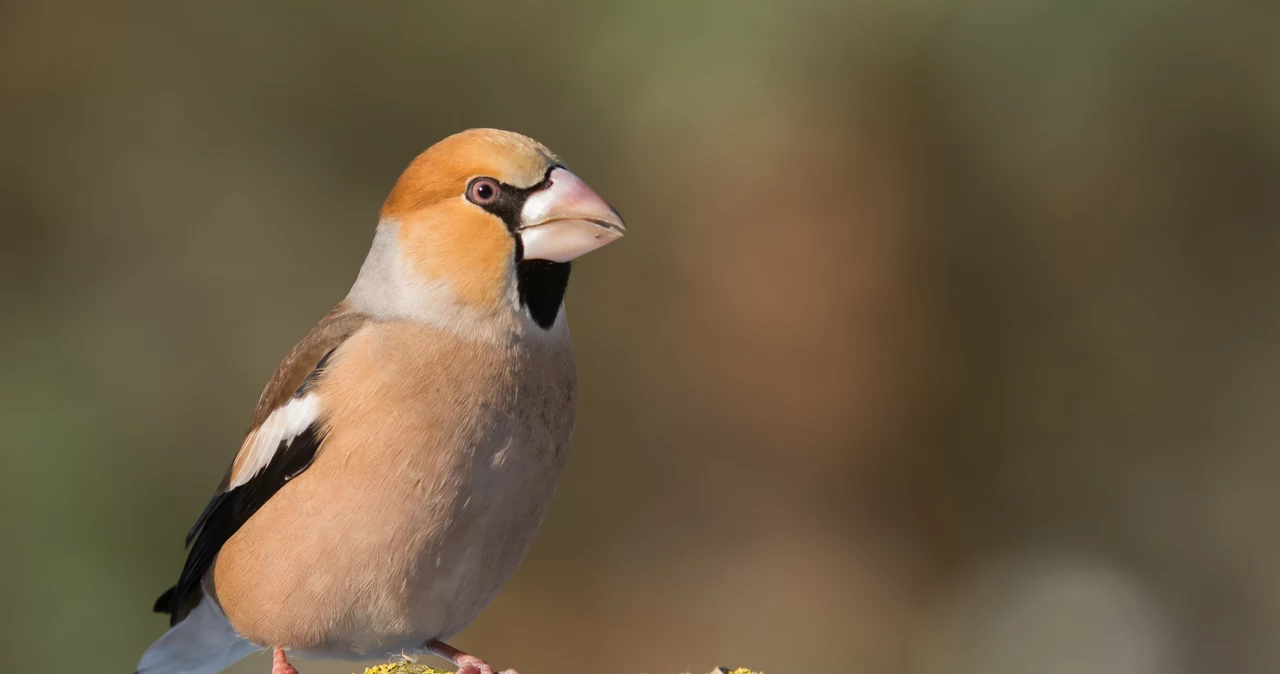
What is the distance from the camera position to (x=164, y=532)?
22.3 ft

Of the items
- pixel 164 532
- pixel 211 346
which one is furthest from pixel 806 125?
pixel 164 532

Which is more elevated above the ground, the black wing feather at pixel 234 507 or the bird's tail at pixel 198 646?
the black wing feather at pixel 234 507

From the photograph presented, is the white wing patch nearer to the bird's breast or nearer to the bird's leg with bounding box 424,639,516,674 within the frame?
the bird's breast

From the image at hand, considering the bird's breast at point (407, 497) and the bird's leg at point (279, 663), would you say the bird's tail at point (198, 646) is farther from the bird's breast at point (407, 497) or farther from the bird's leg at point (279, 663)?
the bird's breast at point (407, 497)

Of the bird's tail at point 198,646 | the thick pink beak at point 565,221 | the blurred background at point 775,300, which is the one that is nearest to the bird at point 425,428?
the thick pink beak at point 565,221

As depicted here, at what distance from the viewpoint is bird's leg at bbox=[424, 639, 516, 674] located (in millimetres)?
2850

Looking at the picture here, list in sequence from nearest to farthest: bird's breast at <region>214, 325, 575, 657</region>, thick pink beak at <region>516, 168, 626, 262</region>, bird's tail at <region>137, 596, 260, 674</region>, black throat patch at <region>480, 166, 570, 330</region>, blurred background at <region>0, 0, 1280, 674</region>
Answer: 1. bird's breast at <region>214, 325, 575, 657</region>
2. thick pink beak at <region>516, 168, 626, 262</region>
3. black throat patch at <region>480, 166, 570, 330</region>
4. bird's tail at <region>137, 596, 260, 674</region>
5. blurred background at <region>0, 0, 1280, 674</region>

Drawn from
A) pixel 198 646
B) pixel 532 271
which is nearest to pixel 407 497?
pixel 532 271

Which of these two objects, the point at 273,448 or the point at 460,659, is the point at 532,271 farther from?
the point at 460,659

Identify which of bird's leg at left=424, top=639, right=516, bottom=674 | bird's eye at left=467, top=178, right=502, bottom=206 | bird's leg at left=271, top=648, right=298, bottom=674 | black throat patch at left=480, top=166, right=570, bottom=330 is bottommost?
bird's leg at left=271, top=648, right=298, bottom=674

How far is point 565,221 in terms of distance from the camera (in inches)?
109


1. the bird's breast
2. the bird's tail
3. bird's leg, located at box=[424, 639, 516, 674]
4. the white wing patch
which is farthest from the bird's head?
the bird's tail

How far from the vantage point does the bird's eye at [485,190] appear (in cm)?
285

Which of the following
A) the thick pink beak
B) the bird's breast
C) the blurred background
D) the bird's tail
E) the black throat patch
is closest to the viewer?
the bird's breast
